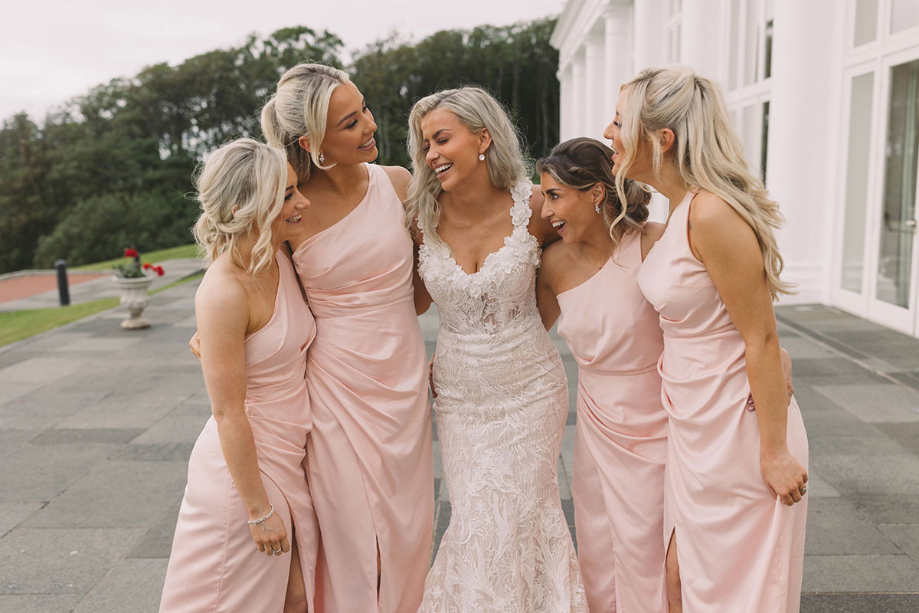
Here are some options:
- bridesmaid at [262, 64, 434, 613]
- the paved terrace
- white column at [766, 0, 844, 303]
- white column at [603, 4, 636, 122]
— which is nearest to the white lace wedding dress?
bridesmaid at [262, 64, 434, 613]

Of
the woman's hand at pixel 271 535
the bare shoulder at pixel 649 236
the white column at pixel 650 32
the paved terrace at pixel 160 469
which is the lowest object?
the paved terrace at pixel 160 469

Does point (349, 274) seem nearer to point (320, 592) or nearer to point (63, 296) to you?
point (320, 592)

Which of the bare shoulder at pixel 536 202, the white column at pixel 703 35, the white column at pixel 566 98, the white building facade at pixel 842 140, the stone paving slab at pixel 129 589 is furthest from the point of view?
the white column at pixel 566 98

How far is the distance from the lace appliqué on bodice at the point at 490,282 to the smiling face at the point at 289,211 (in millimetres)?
605

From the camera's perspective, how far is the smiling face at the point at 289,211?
230 cm

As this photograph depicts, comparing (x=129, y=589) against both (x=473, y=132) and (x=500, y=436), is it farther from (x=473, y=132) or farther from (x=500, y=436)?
(x=473, y=132)

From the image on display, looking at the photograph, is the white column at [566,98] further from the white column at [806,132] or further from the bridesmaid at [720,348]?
the bridesmaid at [720,348]

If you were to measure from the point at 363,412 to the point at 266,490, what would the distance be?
436 millimetres

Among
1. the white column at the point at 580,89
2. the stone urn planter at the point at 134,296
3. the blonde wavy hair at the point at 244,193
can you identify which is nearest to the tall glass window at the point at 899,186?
the blonde wavy hair at the point at 244,193

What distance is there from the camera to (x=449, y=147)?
8.93ft

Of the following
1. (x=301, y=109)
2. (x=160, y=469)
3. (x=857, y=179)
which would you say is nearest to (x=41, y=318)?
(x=160, y=469)

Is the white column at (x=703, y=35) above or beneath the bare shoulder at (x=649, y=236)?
above

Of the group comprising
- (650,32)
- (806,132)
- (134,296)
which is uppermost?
(650,32)

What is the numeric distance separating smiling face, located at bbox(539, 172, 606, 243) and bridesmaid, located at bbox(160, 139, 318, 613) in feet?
2.79
